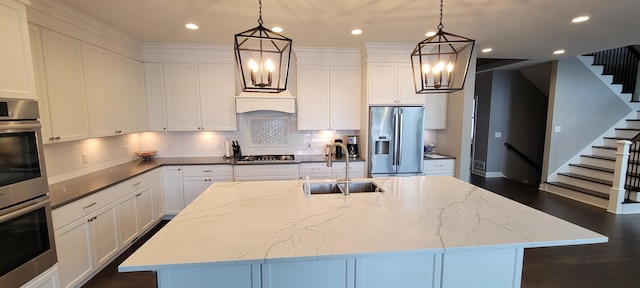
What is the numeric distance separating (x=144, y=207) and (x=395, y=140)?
11.5 feet

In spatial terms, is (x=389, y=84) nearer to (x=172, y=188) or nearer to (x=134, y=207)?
(x=172, y=188)

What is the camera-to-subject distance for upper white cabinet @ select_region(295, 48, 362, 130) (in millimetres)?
4152

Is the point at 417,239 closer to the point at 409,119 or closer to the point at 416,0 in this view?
the point at 416,0

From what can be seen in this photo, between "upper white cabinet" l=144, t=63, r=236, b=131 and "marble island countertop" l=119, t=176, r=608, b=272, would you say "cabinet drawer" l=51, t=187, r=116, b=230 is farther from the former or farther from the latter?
"upper white cabinet" l=144, t=63, r=236, b=131

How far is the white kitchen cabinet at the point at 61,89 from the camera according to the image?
2.31 meters

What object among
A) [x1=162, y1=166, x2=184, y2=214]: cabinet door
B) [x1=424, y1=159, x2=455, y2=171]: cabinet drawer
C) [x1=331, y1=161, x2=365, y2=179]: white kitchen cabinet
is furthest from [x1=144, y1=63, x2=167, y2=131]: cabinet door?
[x1=424, y1=159, x2=455, y2=171]: cabinet drawer

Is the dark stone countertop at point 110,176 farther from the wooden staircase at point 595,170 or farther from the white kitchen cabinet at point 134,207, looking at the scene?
the wooden staircase at point 595,170

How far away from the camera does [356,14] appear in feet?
9.14

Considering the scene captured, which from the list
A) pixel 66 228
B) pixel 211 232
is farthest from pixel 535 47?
pixel 66 228

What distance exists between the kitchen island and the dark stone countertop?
52.3 inches

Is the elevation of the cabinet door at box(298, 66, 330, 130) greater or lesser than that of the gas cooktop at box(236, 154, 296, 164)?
greater

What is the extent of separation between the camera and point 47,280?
189cm

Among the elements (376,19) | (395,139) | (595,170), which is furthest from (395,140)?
(595,170)

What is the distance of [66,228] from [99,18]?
2150 millimetres
